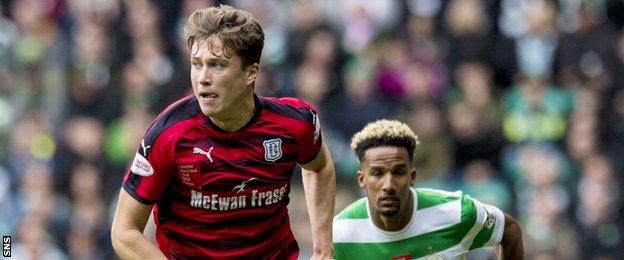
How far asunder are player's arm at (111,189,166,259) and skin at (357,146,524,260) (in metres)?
1.89

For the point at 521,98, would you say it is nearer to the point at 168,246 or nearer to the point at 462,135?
the point at 462,135

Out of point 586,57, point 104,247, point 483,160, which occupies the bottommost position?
point 104,247

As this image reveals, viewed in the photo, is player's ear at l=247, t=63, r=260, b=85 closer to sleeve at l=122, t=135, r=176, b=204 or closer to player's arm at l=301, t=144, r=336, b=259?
sleeve at l=122, t=135, r=176, b=204

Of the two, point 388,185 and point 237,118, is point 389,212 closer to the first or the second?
point 388,185

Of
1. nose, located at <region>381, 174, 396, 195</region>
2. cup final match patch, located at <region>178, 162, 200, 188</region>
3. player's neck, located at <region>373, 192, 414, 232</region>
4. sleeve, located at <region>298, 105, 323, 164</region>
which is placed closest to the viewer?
cup final match patch, located at <region>178, 162, 200, 188</region>

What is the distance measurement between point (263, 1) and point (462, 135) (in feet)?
8.24

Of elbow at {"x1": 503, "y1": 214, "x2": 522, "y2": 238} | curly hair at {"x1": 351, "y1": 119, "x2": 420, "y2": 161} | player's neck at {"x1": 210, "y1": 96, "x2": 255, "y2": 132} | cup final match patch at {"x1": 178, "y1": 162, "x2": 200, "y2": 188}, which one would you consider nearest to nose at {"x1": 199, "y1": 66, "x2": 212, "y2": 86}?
player's neck at {"x1": 210, "y1": 96, "x2": 255, "y2": 132}

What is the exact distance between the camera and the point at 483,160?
1392cm

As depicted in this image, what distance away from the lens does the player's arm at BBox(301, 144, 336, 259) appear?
757 centimetres

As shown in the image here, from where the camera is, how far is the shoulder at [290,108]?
7379 mm

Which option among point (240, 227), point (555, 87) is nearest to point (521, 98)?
point (555, 87)

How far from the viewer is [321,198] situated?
7.70 meters

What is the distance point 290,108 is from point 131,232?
1.03 meters

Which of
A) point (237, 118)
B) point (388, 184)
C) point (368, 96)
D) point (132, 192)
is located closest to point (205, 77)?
point (237, 118)
